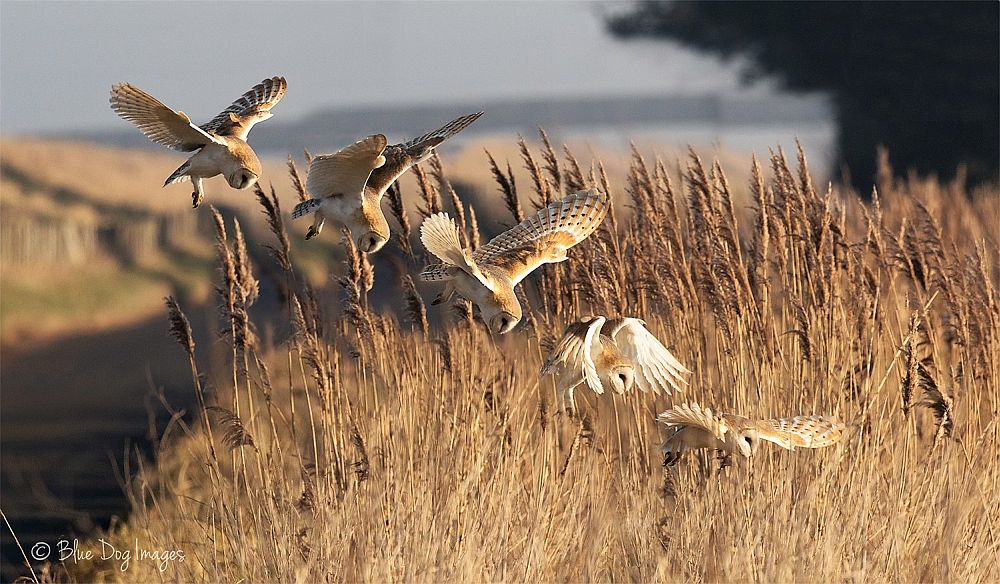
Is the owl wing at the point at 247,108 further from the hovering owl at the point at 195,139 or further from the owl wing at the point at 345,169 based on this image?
the owl wing at the point at 345,169

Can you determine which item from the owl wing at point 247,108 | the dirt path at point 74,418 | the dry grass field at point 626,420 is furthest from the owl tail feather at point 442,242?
the dirt path at point 74,418

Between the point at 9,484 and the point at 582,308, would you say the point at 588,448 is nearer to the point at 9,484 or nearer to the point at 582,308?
the point at 582,308

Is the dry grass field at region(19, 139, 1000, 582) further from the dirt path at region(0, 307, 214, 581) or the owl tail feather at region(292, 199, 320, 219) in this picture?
the dirt path at region(0, 307, 214, 581)

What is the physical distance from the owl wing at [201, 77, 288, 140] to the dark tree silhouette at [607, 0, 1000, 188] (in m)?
13.4

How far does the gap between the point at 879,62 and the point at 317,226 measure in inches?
619

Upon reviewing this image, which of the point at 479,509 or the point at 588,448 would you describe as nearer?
the point at 479,509

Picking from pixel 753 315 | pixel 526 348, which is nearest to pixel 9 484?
pixel 526 348

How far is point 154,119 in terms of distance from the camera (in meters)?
2.22

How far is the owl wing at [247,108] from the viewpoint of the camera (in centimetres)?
232

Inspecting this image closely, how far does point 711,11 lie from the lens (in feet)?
50.6

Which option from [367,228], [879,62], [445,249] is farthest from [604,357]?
[879,62]

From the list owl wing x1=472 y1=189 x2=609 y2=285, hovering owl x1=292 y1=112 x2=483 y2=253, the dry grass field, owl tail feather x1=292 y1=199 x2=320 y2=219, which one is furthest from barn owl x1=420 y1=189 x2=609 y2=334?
the dry grass field

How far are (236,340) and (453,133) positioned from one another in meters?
1.11

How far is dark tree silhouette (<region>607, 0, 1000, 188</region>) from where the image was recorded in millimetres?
15648
